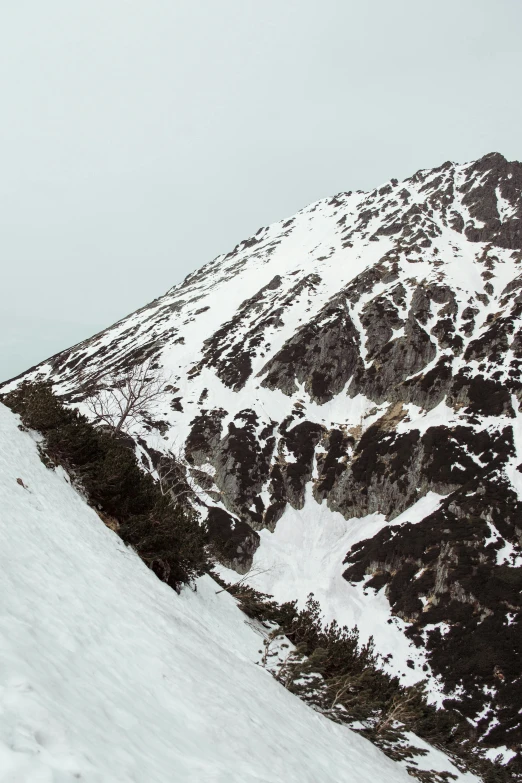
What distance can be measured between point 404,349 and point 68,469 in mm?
84785

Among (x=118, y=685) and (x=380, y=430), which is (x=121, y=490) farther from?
(x=380, y=430)

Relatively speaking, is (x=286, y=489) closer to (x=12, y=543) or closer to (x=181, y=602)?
(x=181, y=602)

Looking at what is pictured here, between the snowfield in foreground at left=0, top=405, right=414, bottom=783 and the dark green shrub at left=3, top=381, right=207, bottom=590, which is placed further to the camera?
the dark green shrub at left=3, top=381, right=207, bottom=590

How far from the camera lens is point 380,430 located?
257 feet

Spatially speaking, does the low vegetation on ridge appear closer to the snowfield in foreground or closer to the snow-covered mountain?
the snowfield in foreground

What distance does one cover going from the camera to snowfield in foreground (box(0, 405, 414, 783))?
354 cm

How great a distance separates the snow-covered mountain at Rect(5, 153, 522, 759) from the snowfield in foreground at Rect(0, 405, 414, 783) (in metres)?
26.1

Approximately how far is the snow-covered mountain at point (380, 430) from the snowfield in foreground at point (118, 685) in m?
26.1

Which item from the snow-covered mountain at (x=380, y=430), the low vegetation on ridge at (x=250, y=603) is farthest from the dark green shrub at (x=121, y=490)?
the snow-covered mountain at (x=380, y=430)

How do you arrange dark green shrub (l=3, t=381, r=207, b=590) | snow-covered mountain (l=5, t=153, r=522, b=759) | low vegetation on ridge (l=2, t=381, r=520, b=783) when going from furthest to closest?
A: snow-covered mountain (l=5, t=153, r=522, b=759) < dark green shrub (l=3, t=381, r=207, b=590) < low vegetation on ridge (l=2, t=381, r=520, b=783)

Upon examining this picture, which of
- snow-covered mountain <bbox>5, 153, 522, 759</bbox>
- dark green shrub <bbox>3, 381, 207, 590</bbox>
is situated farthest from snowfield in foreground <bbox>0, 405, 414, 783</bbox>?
snow-covered mountain <bbox>5, 153, 522, 759</bbox>

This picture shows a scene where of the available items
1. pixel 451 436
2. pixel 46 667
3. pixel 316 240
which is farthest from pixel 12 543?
pixel 316 240

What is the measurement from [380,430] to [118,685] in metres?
76.5

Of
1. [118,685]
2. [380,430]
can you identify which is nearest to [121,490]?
[118,685]
